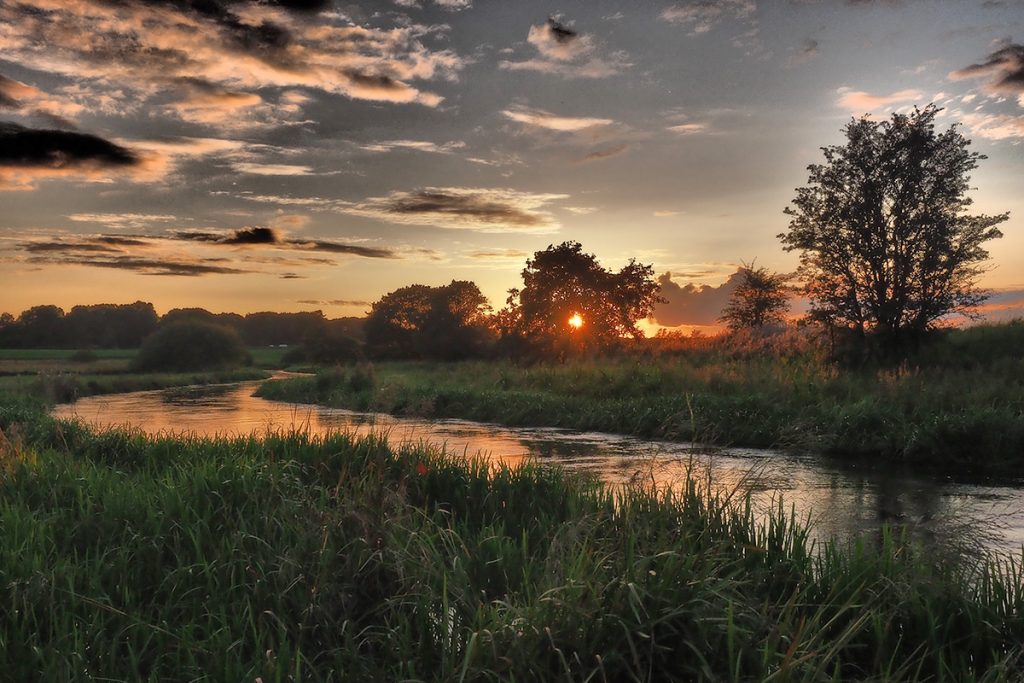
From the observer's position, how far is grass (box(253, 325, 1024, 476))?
11.5 metres

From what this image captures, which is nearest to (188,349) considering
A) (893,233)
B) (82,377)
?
(82,377)

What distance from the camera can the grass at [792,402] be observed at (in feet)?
37.7

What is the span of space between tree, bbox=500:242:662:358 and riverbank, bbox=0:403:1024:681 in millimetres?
32950

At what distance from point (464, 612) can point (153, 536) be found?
8.16ft

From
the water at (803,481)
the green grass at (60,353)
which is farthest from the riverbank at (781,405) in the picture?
the green grass at (60,353)

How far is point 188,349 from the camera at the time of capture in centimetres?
5694

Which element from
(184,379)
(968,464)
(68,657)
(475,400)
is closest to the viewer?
(68,657)

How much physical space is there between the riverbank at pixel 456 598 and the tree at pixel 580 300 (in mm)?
32950

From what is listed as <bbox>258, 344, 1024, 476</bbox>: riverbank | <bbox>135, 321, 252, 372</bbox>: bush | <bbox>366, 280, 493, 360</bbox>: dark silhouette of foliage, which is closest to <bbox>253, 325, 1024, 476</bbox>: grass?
<bbox>258, 344, 1024, 476</bbox>: riverbank

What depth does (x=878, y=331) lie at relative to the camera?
22.2m

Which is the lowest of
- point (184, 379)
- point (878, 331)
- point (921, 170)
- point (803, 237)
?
point (184, 379)

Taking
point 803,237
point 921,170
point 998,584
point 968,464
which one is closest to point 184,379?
point 803,237

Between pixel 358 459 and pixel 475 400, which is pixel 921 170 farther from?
pixel 358 459

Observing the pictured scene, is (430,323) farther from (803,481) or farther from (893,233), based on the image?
(803,481)
